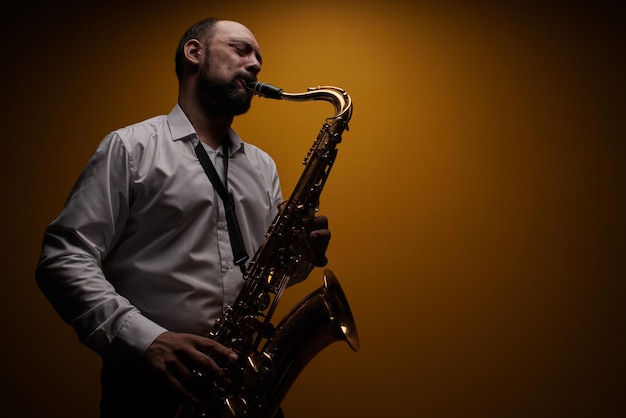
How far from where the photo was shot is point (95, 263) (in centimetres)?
141

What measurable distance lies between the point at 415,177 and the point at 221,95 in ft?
3.41

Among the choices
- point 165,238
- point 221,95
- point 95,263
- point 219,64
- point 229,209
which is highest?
point 219,64

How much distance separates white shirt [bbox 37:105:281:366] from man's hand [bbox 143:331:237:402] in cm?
3

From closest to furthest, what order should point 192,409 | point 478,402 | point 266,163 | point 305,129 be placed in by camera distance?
1. point 192,409
2. point 266,163
3. point 478,402
4. point 305,129

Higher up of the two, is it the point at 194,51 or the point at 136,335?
the point at 194,51

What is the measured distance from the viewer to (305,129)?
8.00ft

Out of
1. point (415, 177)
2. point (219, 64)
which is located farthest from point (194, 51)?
point (415, 177)

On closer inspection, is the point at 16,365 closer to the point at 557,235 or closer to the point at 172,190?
the point at 172,190

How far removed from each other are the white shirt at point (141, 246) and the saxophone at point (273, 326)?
0.24ft

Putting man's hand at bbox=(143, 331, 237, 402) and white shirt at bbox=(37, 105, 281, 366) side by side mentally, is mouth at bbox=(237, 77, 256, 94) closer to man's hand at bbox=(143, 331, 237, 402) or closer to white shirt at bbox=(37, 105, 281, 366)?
white shirt at bbox=(37, 105, 281, 366)

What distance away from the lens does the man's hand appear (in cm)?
129

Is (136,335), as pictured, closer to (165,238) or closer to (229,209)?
(165,238)

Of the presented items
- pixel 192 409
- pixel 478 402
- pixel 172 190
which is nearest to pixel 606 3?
pixel 478 402

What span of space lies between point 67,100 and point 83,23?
0.39 metres
